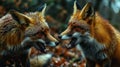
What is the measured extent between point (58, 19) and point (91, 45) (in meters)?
9.52

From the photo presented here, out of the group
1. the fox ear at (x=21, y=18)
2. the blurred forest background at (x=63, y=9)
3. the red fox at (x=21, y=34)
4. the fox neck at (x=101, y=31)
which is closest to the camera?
the fox ear at (x=21, y=18)

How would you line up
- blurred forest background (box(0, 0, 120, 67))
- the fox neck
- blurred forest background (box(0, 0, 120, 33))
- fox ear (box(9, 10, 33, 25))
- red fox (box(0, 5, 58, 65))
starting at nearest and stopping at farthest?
fox ear (box(9, 10, 33, 25))
red fox (box(0, 5, 58, 65))
the fox neck
blurred forest background (box(0, 0, 120, 67))
blurred forest background (box(0, 0, 120, 33))

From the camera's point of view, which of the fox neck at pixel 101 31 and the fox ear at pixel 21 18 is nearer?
the fox ear at pixel 21 18

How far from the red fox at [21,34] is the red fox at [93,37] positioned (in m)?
0.50

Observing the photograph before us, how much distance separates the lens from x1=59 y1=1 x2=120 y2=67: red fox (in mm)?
8508

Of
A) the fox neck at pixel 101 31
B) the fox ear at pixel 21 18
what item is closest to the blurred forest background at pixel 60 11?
the fox neck at pixel 101 31

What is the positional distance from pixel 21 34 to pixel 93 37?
1.53m

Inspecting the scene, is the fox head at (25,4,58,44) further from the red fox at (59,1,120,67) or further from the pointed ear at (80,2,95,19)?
the pointed ear at (80,2,95,19)

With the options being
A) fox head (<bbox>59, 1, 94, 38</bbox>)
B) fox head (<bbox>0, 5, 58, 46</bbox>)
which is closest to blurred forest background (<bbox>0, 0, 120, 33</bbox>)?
fox head (<bbox>0, 5, 58, 46</bbox>)

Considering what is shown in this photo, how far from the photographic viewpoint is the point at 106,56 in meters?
8.83

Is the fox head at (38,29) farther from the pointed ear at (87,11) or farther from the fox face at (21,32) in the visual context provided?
the pointed ear at (87,11)

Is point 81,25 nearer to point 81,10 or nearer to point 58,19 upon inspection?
point 81,10

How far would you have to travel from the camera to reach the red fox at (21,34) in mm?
8469

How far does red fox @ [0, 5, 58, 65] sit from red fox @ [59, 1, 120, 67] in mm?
503
